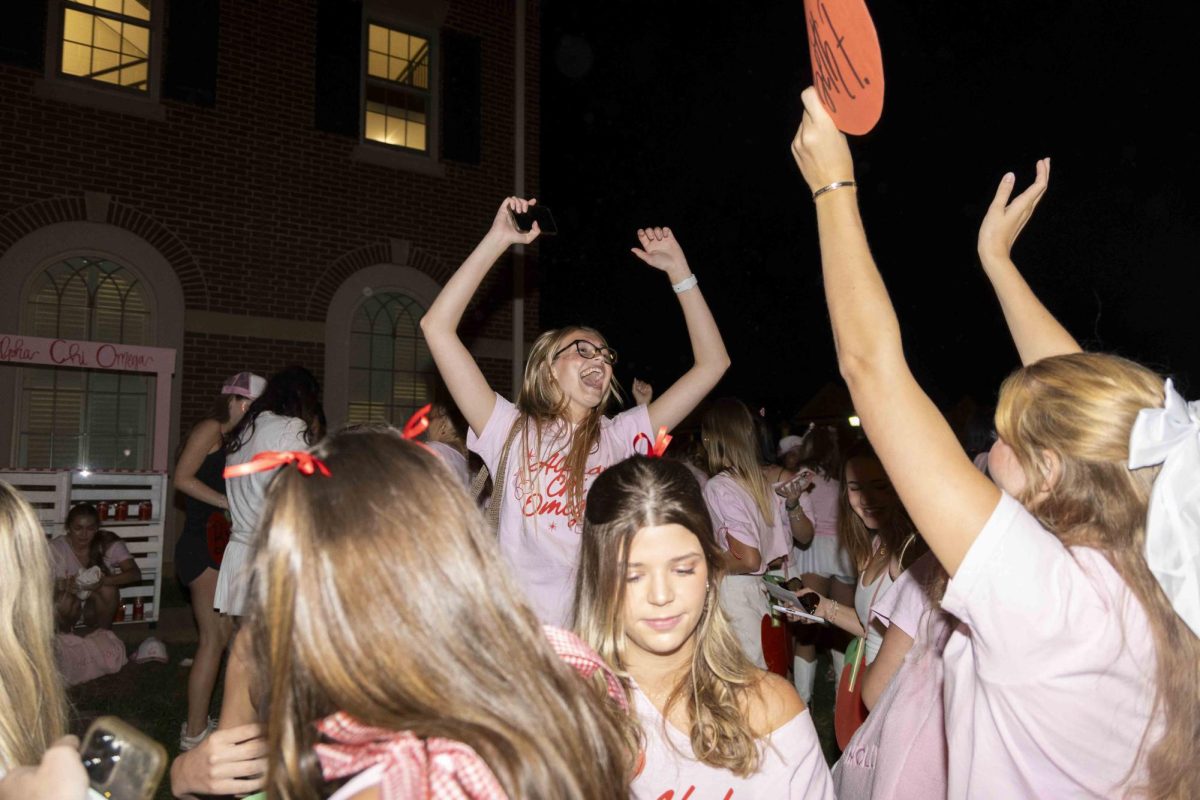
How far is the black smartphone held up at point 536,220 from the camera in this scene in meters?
3.29

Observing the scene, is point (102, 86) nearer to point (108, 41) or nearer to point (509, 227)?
point (108, 41)

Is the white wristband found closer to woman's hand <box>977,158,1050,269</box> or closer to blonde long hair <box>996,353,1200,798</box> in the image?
woman's hand <box>977,158,1050,269</box>

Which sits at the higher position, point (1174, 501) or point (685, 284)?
point (685, 284)

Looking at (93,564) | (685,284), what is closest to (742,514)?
(685,284)

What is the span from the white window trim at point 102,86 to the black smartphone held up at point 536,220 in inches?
284

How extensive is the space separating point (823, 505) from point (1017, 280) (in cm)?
456

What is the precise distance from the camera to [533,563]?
3062mm

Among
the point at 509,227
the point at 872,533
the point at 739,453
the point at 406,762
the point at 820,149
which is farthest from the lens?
the point at 739,453

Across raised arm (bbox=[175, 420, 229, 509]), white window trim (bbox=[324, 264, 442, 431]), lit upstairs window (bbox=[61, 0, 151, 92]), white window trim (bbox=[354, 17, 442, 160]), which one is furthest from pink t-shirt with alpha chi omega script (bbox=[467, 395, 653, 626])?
lit upstairs window (bbox=[61, 0, 151, 92])

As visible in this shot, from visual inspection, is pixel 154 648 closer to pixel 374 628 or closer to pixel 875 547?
pixel 875 547

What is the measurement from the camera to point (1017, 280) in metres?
2.18

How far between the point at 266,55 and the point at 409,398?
159 inches

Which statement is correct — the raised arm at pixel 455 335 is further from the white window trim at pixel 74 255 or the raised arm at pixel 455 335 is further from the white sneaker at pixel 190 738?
the white window trim at pixel 74 255

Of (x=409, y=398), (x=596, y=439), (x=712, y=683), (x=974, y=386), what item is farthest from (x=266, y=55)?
(x=974, y=386)
